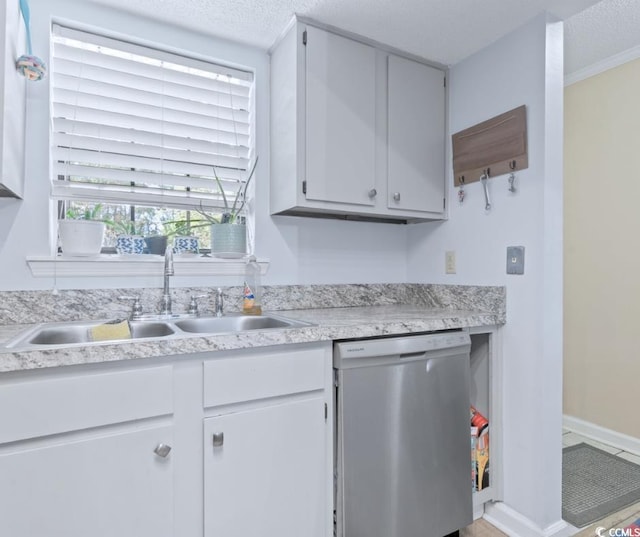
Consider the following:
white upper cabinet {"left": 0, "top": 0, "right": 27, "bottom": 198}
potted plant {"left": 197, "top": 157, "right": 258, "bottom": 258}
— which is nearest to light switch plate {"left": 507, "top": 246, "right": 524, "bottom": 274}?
potted plant {"left": 197, "top": 157, "right": 258, "bottom": 258}

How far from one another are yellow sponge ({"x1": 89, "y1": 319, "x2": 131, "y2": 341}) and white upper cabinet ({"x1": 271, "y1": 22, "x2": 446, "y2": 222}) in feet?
2.83

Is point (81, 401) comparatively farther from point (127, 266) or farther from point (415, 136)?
point (415, 136)

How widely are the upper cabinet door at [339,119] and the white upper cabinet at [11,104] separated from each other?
3.56 feet

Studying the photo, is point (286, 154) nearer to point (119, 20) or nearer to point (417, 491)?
point (119, 20)

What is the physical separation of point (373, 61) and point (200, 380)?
1677mm

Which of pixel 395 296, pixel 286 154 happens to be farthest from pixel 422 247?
pixel 286 154

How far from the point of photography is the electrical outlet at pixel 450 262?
211 cm

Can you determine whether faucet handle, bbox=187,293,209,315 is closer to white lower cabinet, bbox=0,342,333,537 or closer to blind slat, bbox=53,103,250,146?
white lower cabinet, bbox=0,342,333,537

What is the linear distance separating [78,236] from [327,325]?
3.52 ft

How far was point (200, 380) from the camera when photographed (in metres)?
1.24

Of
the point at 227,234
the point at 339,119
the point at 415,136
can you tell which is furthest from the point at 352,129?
Answer: the point at 227,234

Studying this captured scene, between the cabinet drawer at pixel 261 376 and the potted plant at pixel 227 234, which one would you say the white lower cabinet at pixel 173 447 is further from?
the potted plant at pixel 227 234

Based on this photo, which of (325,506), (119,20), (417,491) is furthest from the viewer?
(119,20)

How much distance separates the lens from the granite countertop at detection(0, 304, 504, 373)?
1.04 metres
